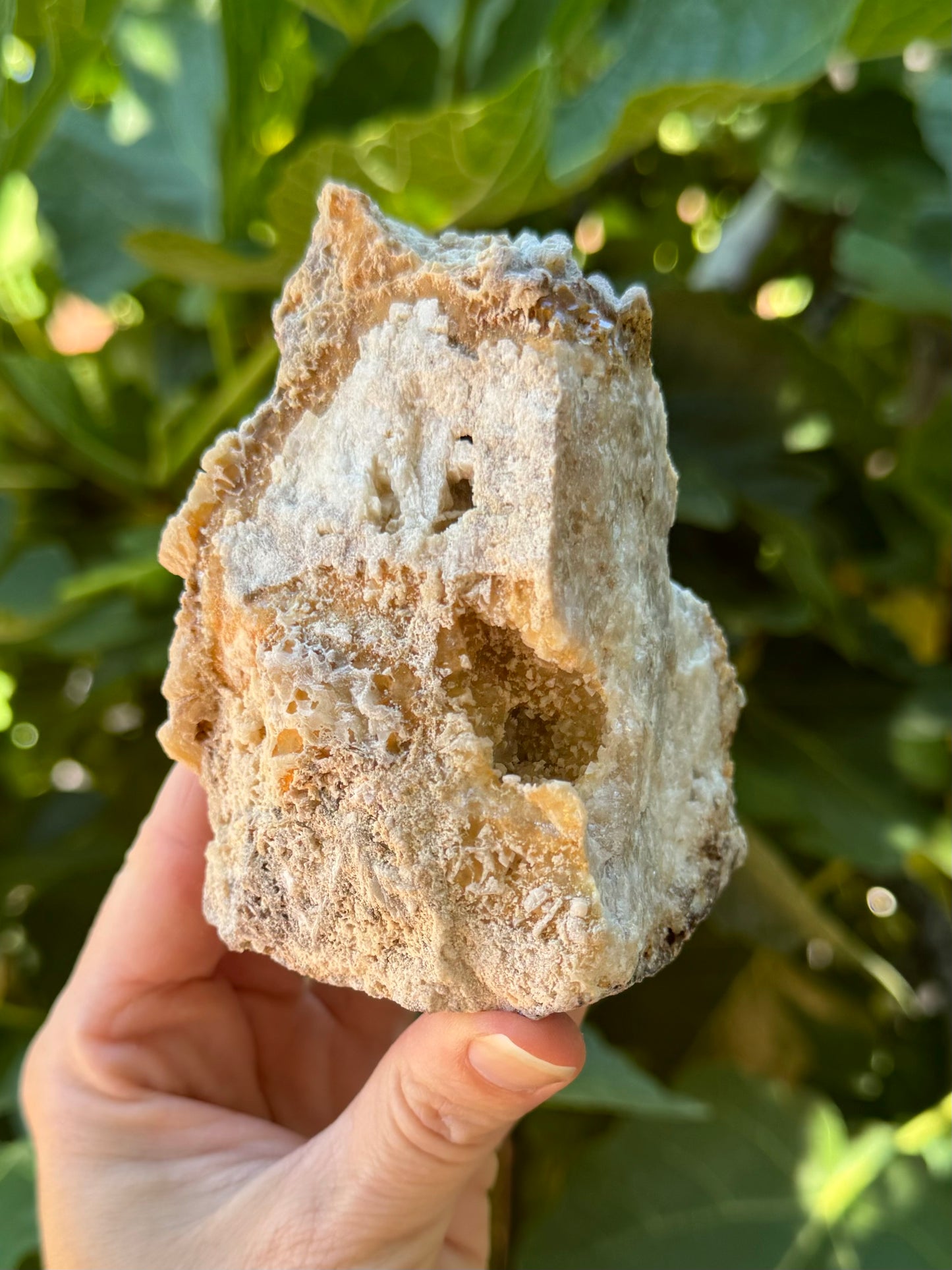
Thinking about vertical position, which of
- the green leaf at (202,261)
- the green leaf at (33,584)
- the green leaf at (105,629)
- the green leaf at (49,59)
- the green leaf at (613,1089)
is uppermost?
the green leaf at (49,59)

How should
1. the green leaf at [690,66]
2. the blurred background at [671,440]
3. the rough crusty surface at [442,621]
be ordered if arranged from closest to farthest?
the rough crusty surface at [442,621]
the green leaf at [690,66]
the blurred background at [671,440]

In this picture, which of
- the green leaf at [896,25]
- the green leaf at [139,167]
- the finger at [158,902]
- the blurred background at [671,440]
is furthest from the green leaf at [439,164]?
the finger at [158,902]

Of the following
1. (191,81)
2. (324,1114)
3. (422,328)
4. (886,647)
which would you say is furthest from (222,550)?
(191,81)

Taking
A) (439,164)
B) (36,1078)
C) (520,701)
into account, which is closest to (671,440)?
(439,164)

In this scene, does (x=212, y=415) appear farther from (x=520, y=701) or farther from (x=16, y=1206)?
(x=16, y=1206)

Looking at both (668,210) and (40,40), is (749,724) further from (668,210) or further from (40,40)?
(40,40)

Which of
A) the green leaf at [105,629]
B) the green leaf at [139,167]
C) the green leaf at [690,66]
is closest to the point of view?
the green leaf at [690,66]

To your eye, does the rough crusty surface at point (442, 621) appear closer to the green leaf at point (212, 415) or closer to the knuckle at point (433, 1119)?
the knuckle at point (433, 1119)

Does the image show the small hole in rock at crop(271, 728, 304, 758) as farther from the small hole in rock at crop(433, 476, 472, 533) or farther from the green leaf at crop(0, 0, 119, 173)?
the green leaf at crop(0, 0, 119, 173)
